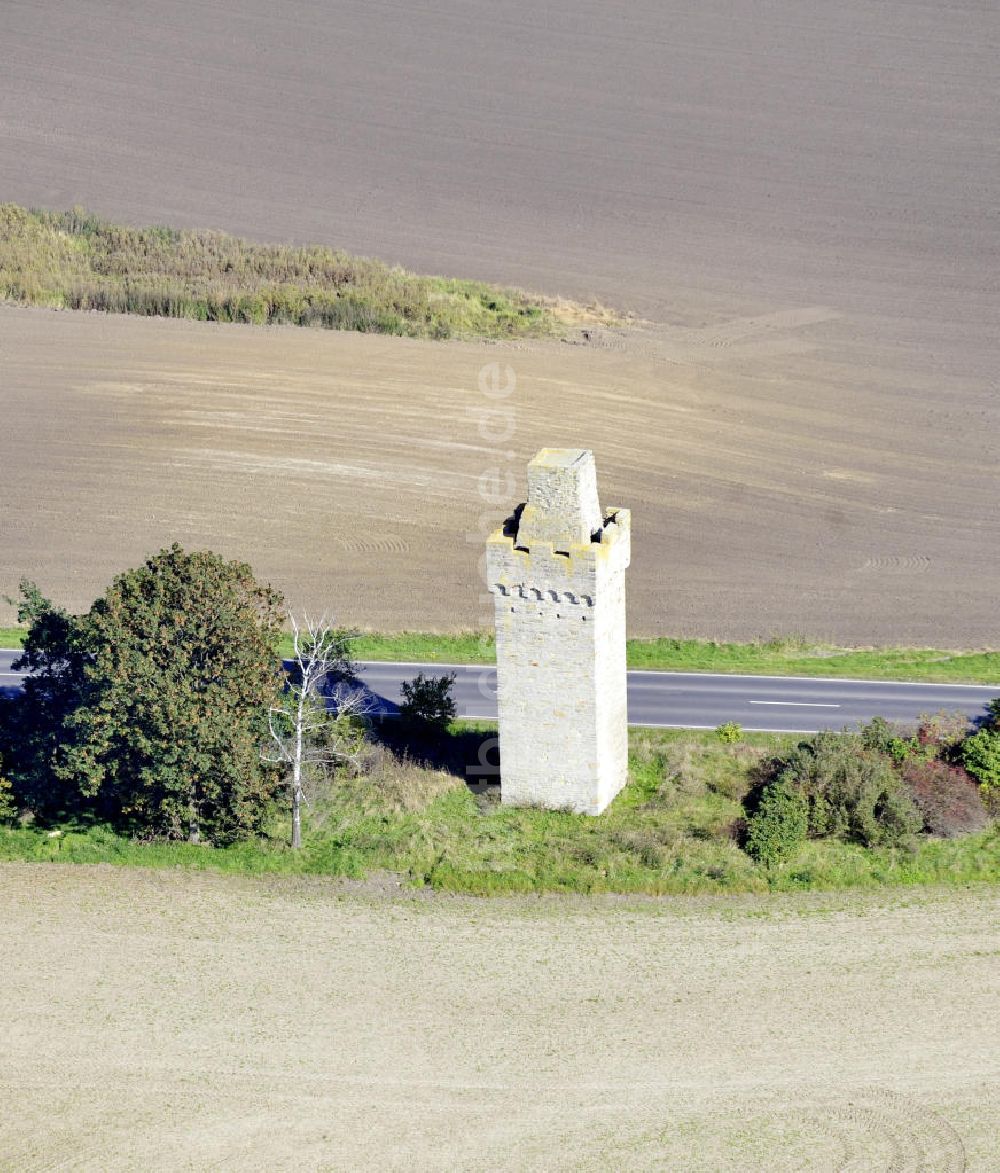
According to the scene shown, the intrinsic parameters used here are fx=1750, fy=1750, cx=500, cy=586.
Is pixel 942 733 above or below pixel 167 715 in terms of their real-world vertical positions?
below

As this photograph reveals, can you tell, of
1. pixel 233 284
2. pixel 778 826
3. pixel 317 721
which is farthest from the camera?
pixel 233 284

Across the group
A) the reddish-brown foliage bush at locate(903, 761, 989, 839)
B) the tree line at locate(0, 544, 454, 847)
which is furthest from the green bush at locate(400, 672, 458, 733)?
the reddish-brown foliage bush at locate(903, 761, 989, 839)

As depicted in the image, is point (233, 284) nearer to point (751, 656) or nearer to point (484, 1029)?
point (751, 656)

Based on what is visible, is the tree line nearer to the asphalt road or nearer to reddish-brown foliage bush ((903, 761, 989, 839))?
the asphalt road

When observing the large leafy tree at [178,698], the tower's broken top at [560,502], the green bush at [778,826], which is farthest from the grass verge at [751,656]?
the tower's broken top at [560,502]

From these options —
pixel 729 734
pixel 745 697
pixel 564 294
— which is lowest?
pixel 729 734

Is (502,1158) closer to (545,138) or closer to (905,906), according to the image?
(905,906)

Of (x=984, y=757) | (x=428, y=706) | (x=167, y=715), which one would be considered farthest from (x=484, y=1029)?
(x=984, y=757)
